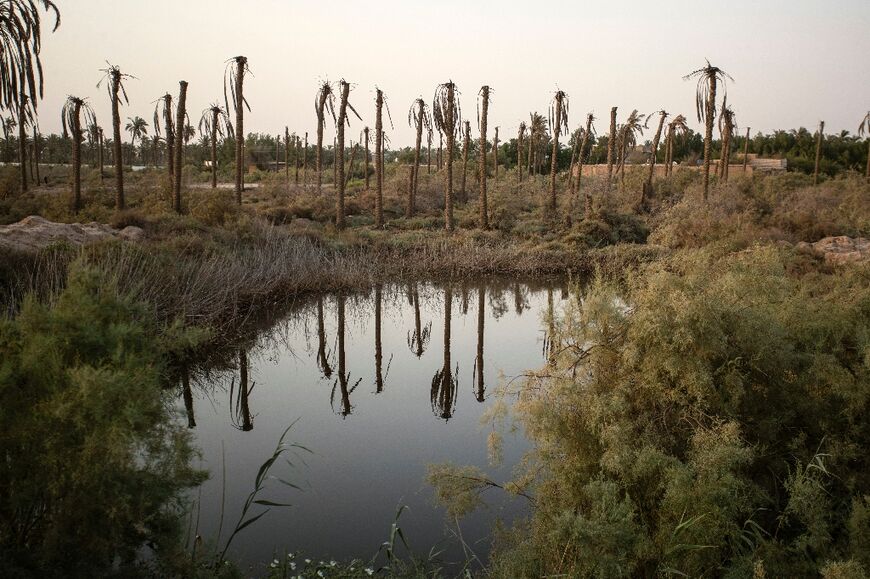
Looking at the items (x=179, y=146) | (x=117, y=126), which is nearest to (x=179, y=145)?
(x=179, y=146)

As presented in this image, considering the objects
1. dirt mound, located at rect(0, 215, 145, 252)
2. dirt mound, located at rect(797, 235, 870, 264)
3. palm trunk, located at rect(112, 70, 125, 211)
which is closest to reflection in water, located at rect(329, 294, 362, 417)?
dirt mound, located at rect(0, 215, 145, 252)

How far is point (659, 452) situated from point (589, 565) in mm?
709

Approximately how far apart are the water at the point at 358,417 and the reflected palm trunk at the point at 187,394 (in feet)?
0.19

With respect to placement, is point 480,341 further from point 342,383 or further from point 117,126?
point 117,126

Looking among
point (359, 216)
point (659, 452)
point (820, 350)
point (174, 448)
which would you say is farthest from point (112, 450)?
point (359, 216)

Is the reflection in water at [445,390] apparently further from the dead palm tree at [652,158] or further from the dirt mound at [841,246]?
the dead palm tree at [652,158]

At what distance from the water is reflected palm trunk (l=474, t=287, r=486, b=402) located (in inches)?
2.4

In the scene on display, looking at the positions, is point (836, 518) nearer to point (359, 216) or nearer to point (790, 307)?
point (790, 307)

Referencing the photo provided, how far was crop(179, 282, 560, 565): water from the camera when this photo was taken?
17.7 feet

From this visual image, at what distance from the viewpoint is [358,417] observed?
808 centimetres

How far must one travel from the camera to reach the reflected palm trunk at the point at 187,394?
304 inches

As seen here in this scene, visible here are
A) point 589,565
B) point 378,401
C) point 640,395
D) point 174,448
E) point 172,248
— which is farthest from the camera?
point 172,248

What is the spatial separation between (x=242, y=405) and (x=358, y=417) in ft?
4.83

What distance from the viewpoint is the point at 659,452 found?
3736mm
